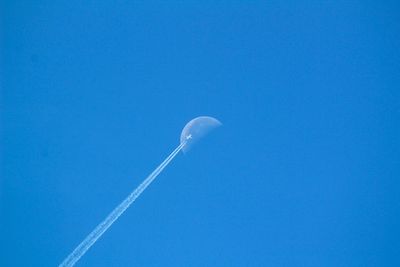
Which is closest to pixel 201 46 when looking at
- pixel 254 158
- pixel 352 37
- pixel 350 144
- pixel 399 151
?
pixel 254 158

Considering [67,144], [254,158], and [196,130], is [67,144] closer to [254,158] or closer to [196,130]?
[196,130]

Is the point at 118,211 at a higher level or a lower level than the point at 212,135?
lower

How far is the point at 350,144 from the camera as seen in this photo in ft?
5.51

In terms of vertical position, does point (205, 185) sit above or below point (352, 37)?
below

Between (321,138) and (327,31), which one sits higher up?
(327,31)

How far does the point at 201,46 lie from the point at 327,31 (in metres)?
0.56

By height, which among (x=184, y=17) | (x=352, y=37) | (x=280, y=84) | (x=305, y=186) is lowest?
(x=305, y=186)

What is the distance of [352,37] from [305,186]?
Answer: 692 mm

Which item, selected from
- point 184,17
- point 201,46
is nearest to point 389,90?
point 201,46

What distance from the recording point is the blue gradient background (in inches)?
66.0

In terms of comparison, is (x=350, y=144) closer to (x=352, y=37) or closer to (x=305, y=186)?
(x=305, y=186)

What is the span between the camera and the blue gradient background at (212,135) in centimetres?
168

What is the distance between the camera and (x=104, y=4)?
1.74m

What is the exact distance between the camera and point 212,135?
169 centimetres
